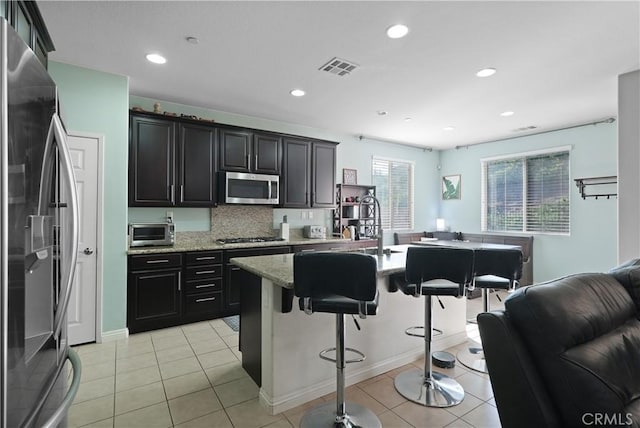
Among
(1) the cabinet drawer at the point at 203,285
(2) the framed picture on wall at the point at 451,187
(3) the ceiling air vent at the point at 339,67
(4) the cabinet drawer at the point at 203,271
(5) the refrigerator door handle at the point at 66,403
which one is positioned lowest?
(1) the cabinet drawer at the point at 203,285

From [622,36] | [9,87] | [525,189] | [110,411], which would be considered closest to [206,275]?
[110,411]

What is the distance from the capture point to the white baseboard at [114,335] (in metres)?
3.21

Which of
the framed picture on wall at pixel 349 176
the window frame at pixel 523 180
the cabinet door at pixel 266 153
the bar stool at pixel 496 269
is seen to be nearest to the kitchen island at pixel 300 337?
the bar stool at pixel 496 269

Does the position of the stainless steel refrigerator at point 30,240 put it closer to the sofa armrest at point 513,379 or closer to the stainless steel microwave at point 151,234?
the sofa armrest at point 513,379

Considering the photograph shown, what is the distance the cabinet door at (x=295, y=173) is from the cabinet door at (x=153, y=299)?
192cm

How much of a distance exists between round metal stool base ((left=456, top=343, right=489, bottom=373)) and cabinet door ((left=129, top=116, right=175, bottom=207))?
141 inches

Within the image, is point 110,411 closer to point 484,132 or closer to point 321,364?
point 321,364

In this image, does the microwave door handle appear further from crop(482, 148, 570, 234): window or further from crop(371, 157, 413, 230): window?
crop(482, 148, 570, 234): window

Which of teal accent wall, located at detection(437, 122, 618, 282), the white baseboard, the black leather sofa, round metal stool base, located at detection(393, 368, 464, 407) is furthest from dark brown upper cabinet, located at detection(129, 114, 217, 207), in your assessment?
teal accent wall, located at detection(437, 122, 618, 282)

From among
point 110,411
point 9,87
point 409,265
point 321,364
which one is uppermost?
point 9,87

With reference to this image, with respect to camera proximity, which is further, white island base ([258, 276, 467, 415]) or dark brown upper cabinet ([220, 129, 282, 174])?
dark brown upper cabinet ([220, 129, 282, 174])

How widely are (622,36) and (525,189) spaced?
360 cm

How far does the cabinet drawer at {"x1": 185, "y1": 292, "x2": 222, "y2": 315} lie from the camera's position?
3.73 metres

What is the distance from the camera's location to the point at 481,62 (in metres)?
2.97
